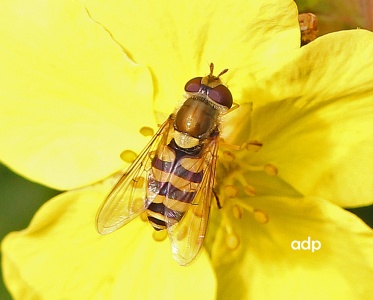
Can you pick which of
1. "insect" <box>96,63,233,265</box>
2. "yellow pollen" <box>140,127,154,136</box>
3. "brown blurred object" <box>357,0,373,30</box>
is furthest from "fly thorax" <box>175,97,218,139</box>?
"brown blurred object" <box>357,0,373,30</box>

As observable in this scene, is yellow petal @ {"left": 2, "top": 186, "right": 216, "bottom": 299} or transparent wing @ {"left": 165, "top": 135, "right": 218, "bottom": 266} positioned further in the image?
yellow petal @ {"left": 2, "top": 186, "right": 216, "bottom": 299}

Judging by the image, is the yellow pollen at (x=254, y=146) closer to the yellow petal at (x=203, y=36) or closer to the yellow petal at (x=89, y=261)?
the yellow petal at (x=203, y=36)

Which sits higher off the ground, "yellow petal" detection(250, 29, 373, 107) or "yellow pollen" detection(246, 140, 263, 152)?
Answer: "yellow petal" detection(250, 29, 373, 107)

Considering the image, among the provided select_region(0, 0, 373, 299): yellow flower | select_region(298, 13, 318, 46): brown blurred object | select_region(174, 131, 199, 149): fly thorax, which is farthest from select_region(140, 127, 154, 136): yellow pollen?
select_region(298, 13, 318, 46): brown blurred object

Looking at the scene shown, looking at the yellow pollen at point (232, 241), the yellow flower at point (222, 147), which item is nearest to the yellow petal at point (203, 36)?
the yellow flower at point (222, 147)

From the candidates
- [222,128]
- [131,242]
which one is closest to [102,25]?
[222,128]

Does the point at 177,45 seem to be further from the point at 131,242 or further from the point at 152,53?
the point at 131,242

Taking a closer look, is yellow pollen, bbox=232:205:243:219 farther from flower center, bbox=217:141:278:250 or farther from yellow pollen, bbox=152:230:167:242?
yellow pollen, bbox=152:230:167:242

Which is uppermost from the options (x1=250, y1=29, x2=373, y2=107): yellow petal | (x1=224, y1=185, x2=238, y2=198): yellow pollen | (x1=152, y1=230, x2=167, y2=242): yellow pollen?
(x1=250, y1=29, x2=373, y2=107): yellow petal
